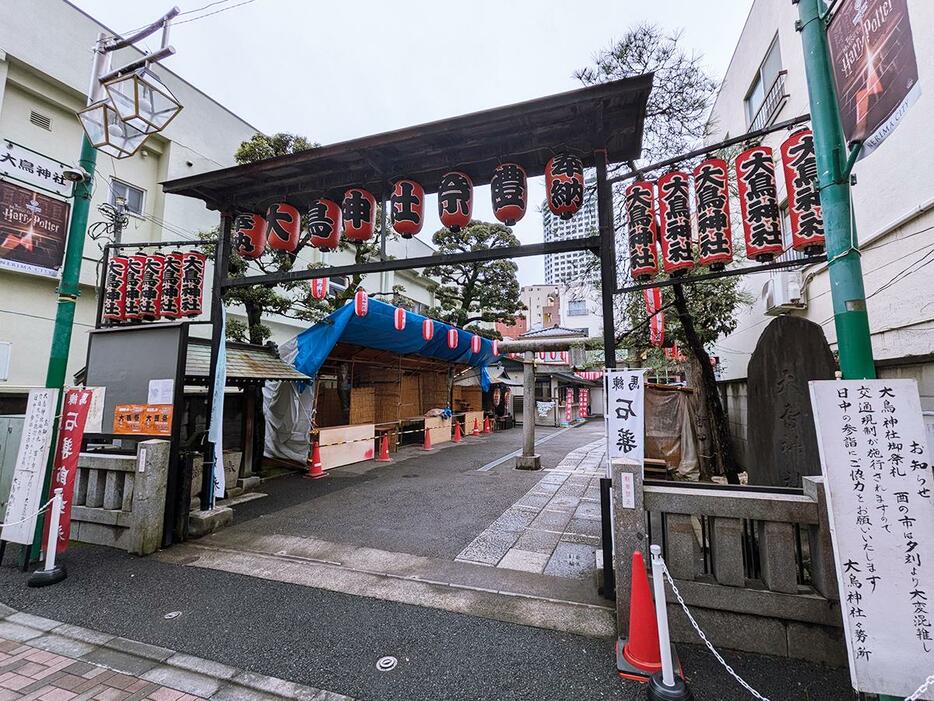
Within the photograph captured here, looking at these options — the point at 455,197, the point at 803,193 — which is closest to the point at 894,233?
the point at 803,193

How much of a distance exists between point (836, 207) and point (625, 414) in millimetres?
2479

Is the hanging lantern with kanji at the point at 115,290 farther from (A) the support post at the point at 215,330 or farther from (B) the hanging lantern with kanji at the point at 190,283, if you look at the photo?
(A) the support post at the point at 215,330

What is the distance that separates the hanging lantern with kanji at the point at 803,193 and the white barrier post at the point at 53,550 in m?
8.79

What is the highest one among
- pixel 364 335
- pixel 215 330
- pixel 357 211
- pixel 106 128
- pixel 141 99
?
pixel 141 99

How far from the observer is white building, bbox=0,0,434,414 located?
1089 cm

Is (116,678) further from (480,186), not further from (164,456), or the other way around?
(480,186)

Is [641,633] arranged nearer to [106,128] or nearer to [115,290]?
[106,128]

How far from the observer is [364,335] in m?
12.0

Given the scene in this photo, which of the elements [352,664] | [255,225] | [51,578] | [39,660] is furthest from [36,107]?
[352,664]

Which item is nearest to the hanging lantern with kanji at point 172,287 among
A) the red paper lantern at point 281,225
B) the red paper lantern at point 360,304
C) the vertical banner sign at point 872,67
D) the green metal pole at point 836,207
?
the red paper lantern at point 281,225

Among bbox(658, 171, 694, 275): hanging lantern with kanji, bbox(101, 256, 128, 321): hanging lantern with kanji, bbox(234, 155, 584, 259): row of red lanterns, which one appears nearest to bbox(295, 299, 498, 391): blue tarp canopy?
bbox(234, 155, 584, 259): row of red lanterns

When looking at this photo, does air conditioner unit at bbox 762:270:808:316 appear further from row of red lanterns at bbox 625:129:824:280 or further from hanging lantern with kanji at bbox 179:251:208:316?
hanging lantern with kanji at bbox 179:251:208:316

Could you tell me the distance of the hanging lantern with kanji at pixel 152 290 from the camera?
7.68 m

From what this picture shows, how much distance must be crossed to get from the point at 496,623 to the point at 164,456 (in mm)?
5311
